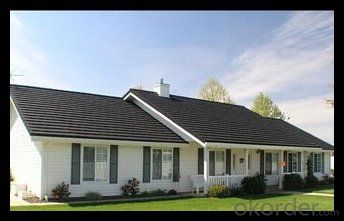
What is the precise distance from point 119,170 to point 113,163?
475 millimetres

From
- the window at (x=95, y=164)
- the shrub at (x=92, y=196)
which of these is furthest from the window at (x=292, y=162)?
the shrub at (x=92, y=196)

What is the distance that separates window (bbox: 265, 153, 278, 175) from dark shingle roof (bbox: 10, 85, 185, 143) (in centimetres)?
793

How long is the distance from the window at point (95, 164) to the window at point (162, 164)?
2884 millimetres

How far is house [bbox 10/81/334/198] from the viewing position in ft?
59.5

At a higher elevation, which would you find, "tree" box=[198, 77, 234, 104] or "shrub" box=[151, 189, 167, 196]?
"tree" box=[198, 77, 234, 104]

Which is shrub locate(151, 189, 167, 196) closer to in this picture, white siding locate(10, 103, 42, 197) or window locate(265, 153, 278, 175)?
white siding locate(10, 103, 42, 197)

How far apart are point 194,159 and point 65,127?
7.48 m

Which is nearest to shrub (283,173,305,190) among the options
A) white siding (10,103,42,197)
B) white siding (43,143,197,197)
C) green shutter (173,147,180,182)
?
white siding (43,143,197,197)

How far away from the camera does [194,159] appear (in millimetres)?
23359

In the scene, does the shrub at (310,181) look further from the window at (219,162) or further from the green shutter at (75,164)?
the green shutter at (75,164)

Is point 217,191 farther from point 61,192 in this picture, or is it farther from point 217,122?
point 61,192

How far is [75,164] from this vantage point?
18297 mm

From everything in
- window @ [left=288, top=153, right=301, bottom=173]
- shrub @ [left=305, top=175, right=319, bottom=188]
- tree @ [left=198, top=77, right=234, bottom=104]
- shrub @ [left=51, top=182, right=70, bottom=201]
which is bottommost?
shrub @ [left=305, top=175, right=319, bottom=188]
